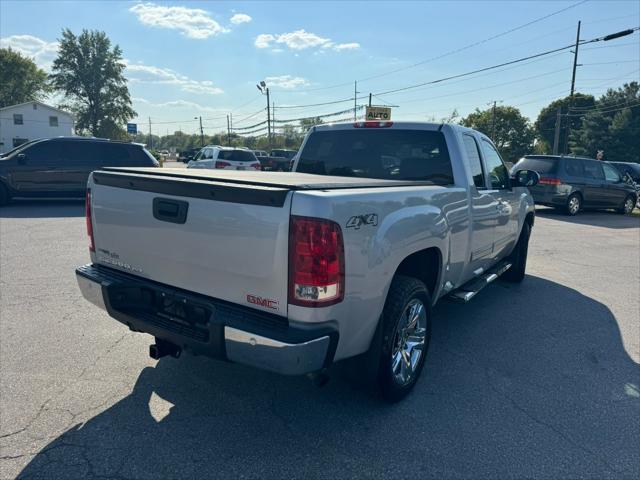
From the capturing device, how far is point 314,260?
7.50 ft

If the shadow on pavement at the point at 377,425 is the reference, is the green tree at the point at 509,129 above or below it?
above

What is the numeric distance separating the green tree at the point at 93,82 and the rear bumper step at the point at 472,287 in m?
74.8

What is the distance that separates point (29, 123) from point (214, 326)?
67.2m

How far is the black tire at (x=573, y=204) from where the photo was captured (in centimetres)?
1472

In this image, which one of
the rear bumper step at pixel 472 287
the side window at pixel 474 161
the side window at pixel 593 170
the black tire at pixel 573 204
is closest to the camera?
the rear bumper step at pixel 472 287

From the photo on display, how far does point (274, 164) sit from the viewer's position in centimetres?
3291

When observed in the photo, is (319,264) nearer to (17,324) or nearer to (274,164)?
(17,324)

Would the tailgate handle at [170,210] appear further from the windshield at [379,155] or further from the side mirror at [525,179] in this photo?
the side mirror at [525,179]

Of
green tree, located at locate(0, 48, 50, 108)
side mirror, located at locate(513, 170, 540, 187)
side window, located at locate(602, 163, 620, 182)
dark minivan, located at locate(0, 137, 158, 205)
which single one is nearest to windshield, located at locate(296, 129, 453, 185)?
side mirror, located at locate(513, 170, 540, 187)

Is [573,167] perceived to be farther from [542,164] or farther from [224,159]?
[224,159]

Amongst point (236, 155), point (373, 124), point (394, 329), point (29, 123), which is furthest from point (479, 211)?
point (29, 123)

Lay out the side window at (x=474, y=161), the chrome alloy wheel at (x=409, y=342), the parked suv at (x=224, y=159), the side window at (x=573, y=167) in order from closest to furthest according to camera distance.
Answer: the chrome alloy wheel at (x=409, y=342), the side window at (x=474, y=161), the side window at (x=573, y=167), the parked suv at (x=224, y=159)

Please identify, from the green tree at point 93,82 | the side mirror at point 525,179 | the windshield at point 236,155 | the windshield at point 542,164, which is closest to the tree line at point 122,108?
the green tree at point 93,82

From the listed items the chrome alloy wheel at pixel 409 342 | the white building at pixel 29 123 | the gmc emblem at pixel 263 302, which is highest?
the white building at pixel 29 123
